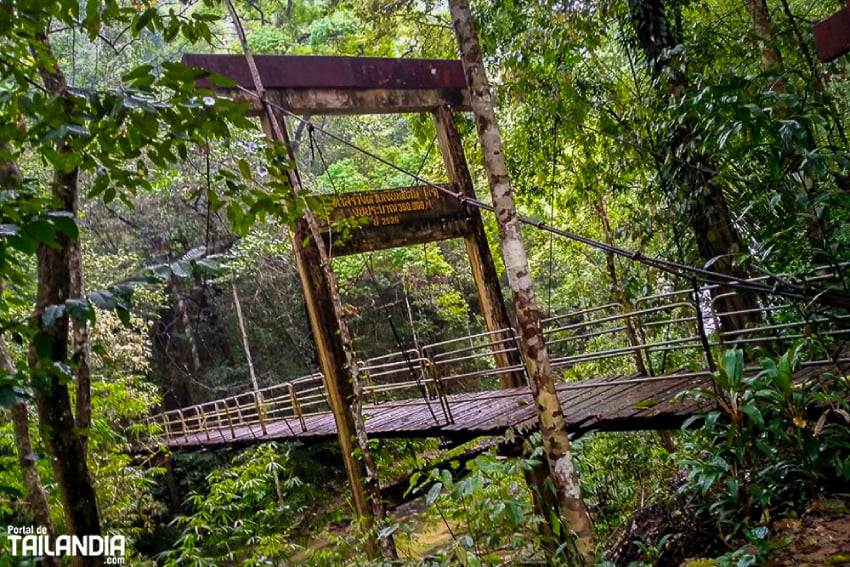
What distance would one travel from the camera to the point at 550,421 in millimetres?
2576

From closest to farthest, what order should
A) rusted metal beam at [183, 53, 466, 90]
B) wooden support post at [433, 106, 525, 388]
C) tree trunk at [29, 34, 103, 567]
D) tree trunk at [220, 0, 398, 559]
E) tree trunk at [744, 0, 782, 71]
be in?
tree trunk at [29, 34, 103, 567]
tree trunk at [744, 0, 782, 71]
tree trunk at [220, 0, 398, 559]
rusted metal beam at [183, 53, 466, 90]
wooden support post at [433, 106, 525, 388]

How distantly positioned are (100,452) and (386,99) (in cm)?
460

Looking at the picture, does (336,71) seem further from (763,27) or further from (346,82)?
(763,27)

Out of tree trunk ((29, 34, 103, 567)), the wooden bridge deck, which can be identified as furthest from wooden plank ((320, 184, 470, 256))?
tree trunk ((29, 34, 103, 567))

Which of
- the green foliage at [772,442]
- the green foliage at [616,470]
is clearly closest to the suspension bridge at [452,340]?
the green foliage at [772,442]

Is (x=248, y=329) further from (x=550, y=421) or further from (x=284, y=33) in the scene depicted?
(x=550, y=421)

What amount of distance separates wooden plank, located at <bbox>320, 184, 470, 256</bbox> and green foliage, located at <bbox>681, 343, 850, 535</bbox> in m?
3.11

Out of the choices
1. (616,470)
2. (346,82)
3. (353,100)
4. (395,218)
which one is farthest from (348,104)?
(616,470)

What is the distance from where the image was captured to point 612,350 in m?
4.19

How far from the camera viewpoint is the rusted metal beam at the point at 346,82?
481cm

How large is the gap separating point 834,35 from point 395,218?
380 centimetres

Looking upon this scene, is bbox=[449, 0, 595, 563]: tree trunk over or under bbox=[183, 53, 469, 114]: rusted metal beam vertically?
under

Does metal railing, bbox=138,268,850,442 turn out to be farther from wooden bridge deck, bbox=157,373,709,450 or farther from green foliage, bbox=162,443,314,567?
green foliage, bbox=162,443,314,567

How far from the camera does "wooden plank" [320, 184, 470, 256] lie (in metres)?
5.17
